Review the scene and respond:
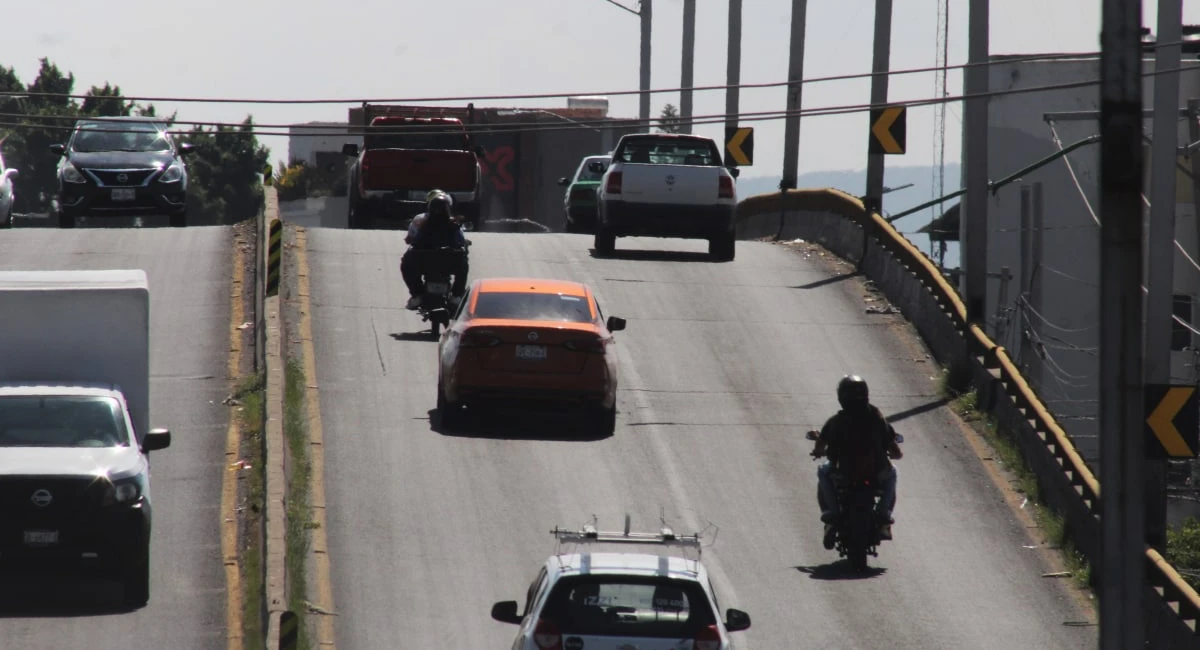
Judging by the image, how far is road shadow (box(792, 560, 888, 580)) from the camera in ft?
54.7

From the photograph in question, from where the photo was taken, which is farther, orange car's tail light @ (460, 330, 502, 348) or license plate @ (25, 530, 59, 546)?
orange car's tail light @ (460, 330, 502, 348)

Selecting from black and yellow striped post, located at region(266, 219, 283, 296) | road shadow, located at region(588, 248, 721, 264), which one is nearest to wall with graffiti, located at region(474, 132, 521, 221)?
road shadow, located at region(588, 248, 721, 264)

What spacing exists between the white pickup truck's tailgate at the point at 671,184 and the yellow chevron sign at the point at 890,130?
2.74m

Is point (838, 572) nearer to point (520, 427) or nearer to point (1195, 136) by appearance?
point (520, 427)

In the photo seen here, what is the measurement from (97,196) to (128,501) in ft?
59.1

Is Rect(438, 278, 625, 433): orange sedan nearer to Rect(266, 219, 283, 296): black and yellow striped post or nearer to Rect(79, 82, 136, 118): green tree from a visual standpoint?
Rect(266, 219, 283, 296): black and yellow striped post

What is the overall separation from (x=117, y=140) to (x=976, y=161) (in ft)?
54.1

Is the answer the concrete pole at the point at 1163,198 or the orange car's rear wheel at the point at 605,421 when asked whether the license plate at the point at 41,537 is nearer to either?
the orange car's rear wheel at the point at 605,421

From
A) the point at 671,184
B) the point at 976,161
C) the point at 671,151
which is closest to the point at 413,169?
the point at 671,151

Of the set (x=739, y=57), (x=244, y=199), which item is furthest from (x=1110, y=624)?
(x=244, y=199)

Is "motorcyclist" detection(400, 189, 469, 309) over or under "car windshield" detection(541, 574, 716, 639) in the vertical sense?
over

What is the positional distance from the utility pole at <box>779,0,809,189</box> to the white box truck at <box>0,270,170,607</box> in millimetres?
21597

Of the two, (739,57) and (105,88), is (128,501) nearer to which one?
(739,57)

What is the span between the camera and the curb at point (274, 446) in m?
13.8
